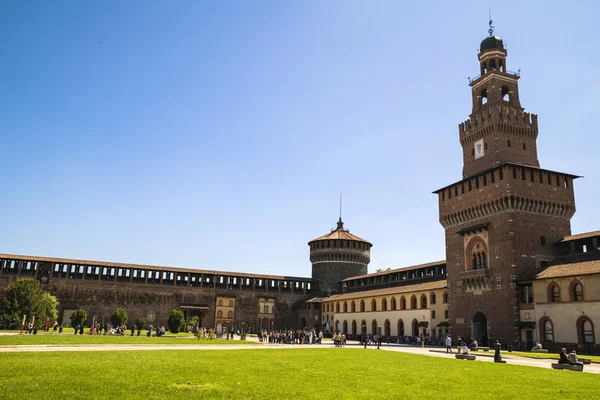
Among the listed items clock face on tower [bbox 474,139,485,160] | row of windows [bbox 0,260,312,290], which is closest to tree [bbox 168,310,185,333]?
row of windows [bbox 0,260,312,290]

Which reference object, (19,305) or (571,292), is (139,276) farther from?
(571,292)

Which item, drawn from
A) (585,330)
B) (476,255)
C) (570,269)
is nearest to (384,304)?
(476,255)

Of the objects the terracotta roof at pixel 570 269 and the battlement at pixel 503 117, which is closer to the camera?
the terracotta roof at pixel 570 269

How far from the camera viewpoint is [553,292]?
120 feet

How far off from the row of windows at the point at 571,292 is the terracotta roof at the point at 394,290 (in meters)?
13.2

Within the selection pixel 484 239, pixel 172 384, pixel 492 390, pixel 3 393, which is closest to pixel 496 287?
pixel 484 239

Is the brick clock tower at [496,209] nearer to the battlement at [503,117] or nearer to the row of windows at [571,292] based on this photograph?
the battlement at [503,117]

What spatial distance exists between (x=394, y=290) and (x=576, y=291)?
25.6m

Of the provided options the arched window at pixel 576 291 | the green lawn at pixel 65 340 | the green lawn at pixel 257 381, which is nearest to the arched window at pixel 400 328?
the arched window at pixel 576 291

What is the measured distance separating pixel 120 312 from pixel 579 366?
1917 inches

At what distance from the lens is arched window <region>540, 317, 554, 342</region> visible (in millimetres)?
36094

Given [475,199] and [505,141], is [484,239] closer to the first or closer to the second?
[475,199]

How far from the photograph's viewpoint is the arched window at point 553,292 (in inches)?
1429

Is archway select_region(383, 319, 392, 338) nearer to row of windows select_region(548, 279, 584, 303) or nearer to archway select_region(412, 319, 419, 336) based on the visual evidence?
archway select_region(412, 319, 419, 336)
